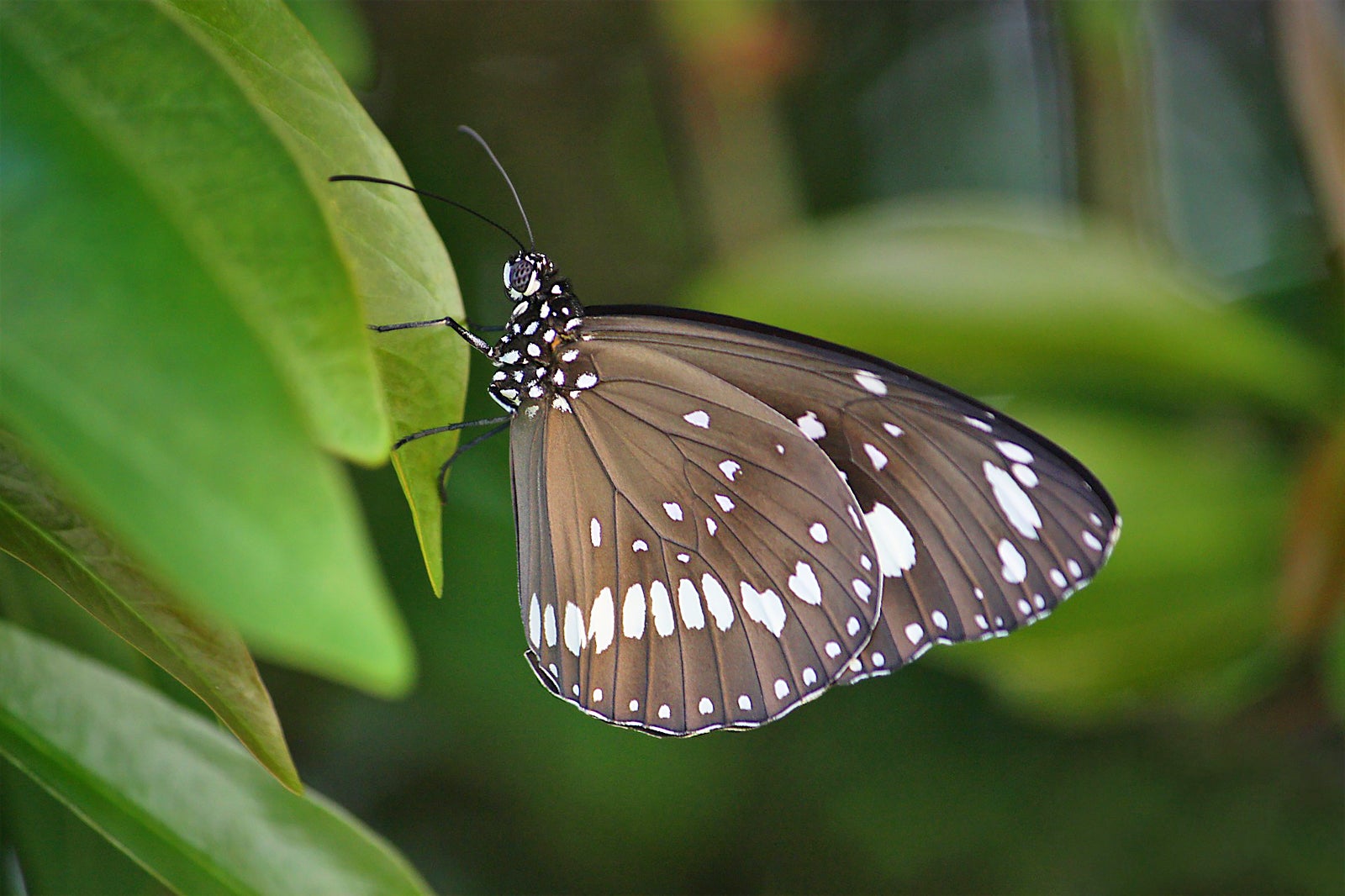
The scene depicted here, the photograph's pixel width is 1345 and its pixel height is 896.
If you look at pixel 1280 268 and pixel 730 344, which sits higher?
pixel 730 344

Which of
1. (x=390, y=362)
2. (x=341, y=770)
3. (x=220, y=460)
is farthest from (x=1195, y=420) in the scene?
(x=220, y=460)

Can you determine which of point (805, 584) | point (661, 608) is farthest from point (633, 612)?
point (805, 584)

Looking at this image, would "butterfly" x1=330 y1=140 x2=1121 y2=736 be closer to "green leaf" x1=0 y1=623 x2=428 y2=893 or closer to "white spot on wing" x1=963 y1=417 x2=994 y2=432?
"white spot on wing" x1=963 y1=417 x2=994 y2=432

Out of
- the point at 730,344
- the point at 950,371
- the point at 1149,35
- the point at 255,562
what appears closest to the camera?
the point at 255,562

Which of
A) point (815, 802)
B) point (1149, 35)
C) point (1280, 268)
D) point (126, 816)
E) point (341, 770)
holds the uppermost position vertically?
point (1149, 35)

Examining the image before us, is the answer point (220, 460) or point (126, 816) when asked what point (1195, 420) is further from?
point (220, 460)

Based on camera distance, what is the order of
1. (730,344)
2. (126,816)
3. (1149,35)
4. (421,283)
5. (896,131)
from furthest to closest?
(896,131)
(1149,35)
(730,344)
(126,816)
(421,283)
